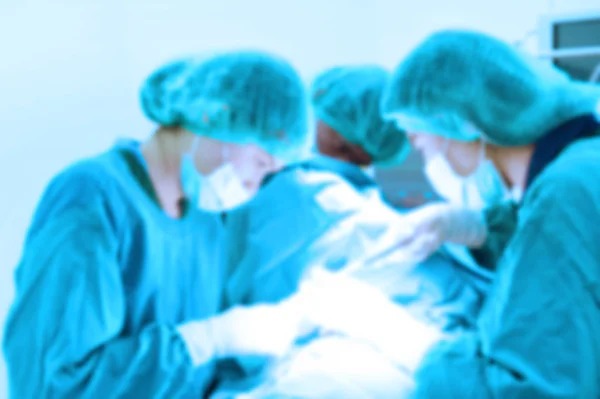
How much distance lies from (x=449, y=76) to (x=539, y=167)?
28 centimetres

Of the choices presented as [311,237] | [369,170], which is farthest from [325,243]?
[369,170]

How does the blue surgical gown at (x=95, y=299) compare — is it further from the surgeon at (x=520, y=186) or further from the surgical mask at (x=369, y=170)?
the surgical mask at (x=369, y=170)

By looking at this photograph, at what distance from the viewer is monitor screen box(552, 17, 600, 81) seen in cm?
Answer: 178

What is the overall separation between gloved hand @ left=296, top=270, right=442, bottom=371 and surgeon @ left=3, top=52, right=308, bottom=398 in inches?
3.4

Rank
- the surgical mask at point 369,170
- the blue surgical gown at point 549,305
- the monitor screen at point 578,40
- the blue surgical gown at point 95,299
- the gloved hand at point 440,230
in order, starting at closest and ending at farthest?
the blue surgical gown at point 549,305
the blue surgical gown at point 95,299
the monitor screen at point 578,40
the gloved hand at point 440,230
the surgical mask at point 369,170

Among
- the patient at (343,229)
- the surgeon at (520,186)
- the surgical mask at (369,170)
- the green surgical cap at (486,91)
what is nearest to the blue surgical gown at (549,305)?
the surgeon at (520,186)

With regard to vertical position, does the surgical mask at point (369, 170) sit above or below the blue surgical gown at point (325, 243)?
above

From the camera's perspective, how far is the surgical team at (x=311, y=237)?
1.33 m

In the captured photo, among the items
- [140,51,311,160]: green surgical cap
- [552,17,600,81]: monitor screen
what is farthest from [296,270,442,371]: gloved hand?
[552,17,600,81]: monitor screen

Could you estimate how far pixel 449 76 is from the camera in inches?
58.5

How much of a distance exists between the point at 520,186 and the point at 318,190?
0.60 meters

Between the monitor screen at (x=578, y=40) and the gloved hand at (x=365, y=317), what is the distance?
0.77 metres

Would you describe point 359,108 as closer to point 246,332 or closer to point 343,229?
point 343,229

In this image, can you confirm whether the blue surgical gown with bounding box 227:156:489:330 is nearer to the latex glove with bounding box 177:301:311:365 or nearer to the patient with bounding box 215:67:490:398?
the patient with bounding box 215:67:490:398
